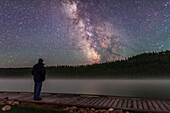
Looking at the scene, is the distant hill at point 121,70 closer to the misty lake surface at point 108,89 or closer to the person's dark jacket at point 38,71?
the misty lake surface at point 108,89

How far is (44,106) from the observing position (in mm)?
10141

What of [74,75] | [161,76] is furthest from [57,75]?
[161,76]

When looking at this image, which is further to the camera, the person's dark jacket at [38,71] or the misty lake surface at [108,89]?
the misty lake surface at [108,89]

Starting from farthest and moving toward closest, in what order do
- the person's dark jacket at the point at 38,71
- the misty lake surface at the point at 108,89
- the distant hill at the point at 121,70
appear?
the distant hill at the point at 121,70 → the misty lake surface at the point at 108,89 → the person's dark jacket at the point at 38,71

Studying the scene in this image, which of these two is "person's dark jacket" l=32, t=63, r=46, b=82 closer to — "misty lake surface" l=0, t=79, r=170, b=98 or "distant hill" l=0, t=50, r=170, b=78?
"misty lake surface" l=0, t=79, r=170, b=98

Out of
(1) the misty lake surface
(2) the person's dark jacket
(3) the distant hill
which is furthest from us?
(3) the distant hill

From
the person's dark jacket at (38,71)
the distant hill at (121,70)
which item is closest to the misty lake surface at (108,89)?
the person's dark jacket at (38,71)

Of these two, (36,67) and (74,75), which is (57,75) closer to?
(74,75)

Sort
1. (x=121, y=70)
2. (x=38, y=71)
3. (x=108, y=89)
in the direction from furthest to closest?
(x=121, y=70), (x=108, y=89), (x=38, y=71)

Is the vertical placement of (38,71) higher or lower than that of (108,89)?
higher

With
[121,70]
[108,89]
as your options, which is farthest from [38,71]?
[121,70]

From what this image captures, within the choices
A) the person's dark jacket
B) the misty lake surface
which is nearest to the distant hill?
the misty lake surface

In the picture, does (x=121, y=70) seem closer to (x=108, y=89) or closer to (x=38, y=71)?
(x=108, y=89)

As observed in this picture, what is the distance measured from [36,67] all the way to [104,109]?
5.52 metres
